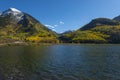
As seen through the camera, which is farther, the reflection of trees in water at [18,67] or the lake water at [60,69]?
the reflection of trees in water at [18,67]

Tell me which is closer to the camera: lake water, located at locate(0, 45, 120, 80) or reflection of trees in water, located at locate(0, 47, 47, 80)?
lake water, located at locate(0, 45, 120, 80)

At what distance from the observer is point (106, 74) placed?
56781 mm

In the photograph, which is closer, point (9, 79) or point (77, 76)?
point (9, 79)

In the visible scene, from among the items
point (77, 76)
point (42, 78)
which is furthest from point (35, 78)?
point (77, 76)

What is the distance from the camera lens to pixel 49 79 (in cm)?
5144

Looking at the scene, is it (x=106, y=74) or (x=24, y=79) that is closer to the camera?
(x=24, y=79)

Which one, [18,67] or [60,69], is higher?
[18,67]

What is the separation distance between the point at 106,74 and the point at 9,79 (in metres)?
25.8

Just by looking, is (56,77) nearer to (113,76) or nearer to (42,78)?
(42,78)

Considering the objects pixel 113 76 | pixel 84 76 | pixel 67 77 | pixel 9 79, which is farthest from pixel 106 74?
pixel 9 79

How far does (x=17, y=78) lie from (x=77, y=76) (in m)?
15.6

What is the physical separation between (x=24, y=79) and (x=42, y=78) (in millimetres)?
4514

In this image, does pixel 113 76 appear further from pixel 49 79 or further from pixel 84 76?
pixel 49 79

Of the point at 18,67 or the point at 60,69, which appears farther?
the point at 18,67
